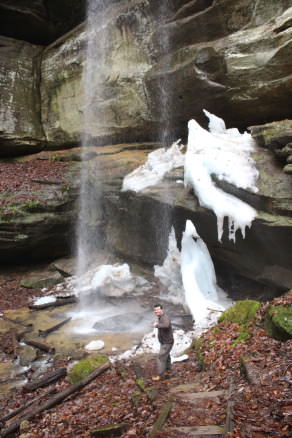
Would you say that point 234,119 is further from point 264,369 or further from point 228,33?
point 264,369

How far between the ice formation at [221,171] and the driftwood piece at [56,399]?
4.95 metres

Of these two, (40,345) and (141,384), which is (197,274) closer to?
(40,345)

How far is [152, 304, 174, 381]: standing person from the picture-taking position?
6367mm

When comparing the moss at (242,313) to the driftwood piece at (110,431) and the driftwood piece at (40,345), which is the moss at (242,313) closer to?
the driftwood piece at (110,431)

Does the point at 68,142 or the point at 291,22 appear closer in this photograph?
the point at 291,22

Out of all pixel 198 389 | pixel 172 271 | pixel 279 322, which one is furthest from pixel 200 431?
pixel 172 271

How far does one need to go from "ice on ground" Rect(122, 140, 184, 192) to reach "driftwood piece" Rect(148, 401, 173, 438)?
8357 millimetres

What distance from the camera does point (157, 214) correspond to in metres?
12.5

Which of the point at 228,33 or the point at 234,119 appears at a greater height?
the point at 228,33

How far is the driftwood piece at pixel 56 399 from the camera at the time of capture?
16.7ft

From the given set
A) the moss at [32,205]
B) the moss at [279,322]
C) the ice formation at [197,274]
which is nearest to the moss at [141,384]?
the moss at [279,322]

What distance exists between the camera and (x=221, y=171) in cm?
991

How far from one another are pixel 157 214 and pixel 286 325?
24.2ft

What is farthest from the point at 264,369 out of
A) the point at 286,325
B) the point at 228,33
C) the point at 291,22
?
the point at 228,33
